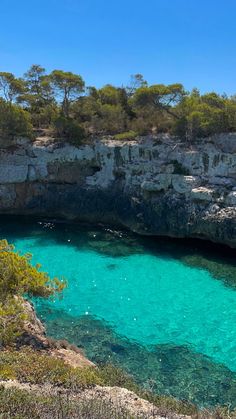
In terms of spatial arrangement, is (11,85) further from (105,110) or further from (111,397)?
(111,397)

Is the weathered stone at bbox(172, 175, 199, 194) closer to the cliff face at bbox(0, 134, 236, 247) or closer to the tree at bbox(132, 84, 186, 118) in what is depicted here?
the cliff face at bbox(0, 134, 236, 247)

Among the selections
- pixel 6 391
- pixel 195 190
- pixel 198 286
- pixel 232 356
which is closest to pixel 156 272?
pixel 198 286

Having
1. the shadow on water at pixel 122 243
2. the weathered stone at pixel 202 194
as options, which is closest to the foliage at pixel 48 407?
the shadow on water at pixel 122 243

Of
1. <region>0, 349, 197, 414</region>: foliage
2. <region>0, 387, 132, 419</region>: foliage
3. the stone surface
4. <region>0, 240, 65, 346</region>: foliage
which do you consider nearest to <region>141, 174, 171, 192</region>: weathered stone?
<region>0, 240, 65, 346</region>: foliage

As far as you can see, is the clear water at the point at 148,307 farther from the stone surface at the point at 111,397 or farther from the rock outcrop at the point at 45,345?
the stone surface at the point at 111,397

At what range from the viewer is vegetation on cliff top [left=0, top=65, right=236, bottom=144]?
25641mm

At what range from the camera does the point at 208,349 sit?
46.7 ft

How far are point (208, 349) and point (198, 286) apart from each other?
16.3ft

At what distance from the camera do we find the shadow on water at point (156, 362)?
11.9 m

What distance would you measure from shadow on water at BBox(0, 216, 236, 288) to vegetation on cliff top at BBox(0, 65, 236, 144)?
6.19 m

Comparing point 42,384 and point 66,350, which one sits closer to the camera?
point 42,384

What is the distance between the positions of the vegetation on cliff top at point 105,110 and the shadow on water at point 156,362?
15.0 metres

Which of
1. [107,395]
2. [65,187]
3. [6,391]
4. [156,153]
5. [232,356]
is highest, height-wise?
[156,153]

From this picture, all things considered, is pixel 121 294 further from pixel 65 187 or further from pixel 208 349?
pixel 65 187
